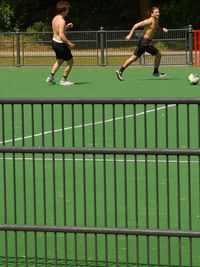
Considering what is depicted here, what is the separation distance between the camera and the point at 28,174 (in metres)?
12.8

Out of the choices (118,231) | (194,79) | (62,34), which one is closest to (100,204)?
(118,231)

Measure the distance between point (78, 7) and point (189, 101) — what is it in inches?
2154

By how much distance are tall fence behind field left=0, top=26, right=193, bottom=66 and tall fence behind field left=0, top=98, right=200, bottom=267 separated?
2393cm

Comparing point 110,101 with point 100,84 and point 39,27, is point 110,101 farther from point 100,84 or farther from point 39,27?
point 39,27

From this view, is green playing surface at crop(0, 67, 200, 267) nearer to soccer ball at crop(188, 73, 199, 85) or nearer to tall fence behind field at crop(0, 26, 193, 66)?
soccer ball at crop(188, 73, 199, 85)

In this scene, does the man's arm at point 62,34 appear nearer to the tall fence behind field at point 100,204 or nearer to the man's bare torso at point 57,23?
the man's bare torso at point 57,23

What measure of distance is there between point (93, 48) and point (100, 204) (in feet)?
93.5

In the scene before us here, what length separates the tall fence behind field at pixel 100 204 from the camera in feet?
22.5

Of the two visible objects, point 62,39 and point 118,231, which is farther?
point 62,39

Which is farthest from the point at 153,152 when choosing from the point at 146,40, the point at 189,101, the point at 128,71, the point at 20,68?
the point at 20,68

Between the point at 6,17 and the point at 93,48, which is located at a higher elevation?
the point at 6,17

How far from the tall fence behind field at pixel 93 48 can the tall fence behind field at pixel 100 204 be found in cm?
2393

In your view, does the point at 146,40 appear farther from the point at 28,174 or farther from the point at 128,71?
the point at 28,174

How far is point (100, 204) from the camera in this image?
10805 millimetres
